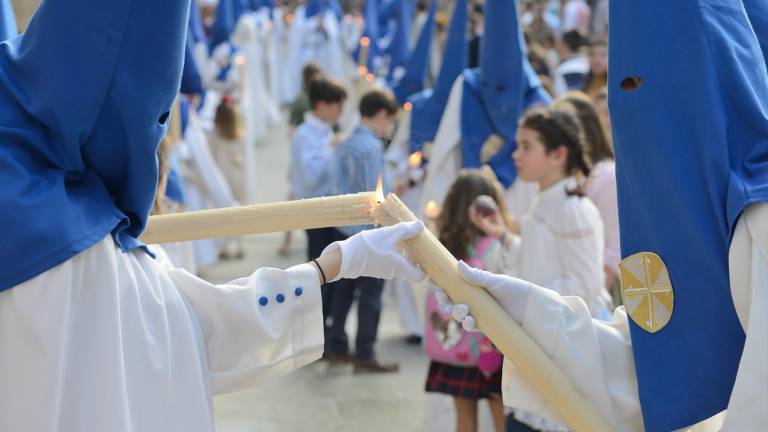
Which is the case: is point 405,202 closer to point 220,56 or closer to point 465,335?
point 465,335

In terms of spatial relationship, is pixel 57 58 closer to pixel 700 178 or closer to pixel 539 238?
pixel 700 178

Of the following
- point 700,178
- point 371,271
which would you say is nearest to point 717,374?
point 700,178

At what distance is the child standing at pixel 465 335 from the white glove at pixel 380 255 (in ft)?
6.12

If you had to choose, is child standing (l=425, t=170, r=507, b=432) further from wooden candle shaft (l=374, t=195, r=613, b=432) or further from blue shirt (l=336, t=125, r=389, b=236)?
A: wooden candle shaft (l=374, t=195, r=613, b=432)

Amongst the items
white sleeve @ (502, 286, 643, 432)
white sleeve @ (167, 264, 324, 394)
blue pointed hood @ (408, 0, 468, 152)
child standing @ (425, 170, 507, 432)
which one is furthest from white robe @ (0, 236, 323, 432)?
blue pointed hood @ (408, 0, 468, 152)

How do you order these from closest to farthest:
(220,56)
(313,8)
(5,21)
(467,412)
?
(5,21), (467,412), (220,56), (313,8)

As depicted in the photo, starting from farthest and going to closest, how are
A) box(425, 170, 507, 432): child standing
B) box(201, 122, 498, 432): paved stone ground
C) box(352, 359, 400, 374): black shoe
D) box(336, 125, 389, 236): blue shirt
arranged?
box(352, 359, 400, 374): black shoe → box(336, 125, 389, 236): blue shirt → box(201, 122, 498, 432): paved stone ground → box(425, 170, 507, 432): child standing

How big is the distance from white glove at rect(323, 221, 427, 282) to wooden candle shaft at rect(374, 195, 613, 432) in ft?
0.23

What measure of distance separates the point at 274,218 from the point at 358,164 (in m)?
3.61

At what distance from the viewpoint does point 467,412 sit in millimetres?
4383

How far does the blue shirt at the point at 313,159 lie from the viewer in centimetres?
693

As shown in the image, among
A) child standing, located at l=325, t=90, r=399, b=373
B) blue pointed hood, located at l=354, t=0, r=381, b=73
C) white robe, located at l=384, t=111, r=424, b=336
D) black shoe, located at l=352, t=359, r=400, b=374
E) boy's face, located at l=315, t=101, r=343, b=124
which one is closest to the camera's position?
child standing, located at l=325, t=90, r=399, b=373

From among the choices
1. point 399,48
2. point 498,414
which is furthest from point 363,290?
point 399,48

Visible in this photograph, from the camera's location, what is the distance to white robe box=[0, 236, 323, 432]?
202 centimetres
